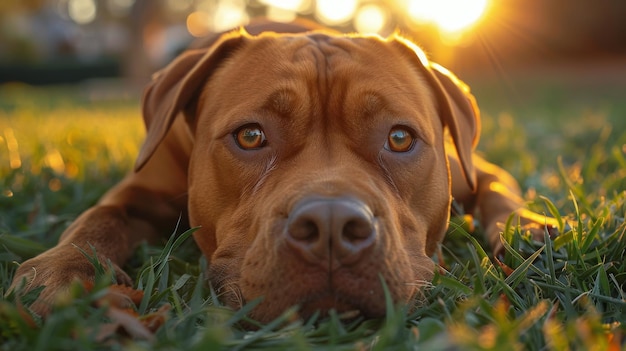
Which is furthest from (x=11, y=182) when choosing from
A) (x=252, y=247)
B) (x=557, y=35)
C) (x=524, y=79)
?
(x=557, y=35)

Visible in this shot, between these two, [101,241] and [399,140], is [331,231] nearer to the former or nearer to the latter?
[399,140]

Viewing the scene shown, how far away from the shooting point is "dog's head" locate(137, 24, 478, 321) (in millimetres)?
2225

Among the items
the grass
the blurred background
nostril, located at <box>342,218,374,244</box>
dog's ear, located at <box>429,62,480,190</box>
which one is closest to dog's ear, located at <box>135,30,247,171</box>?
the grass

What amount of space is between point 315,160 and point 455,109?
97cm

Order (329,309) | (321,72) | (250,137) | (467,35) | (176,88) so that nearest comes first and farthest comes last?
(329,309)
(250,137)
(321,72)
(176,88)
(467,35)

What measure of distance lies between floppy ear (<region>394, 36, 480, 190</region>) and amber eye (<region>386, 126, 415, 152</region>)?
1.17ft

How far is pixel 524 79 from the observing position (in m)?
18.7

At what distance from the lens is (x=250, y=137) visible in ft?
9.73

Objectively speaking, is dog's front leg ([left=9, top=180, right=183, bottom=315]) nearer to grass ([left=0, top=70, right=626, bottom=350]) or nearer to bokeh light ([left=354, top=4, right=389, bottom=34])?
grass ([left=0, top=70, right=626, bottom=350])

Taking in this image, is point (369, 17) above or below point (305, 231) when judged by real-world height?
below

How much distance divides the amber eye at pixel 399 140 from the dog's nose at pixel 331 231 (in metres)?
0.76

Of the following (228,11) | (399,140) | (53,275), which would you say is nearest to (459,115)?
(399,140)

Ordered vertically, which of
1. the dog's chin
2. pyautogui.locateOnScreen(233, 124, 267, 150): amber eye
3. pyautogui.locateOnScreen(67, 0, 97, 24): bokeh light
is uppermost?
pyautogui.locateOnScreen(233, 124, 267, 150): amber eye

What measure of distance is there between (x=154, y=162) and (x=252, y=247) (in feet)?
5.35
